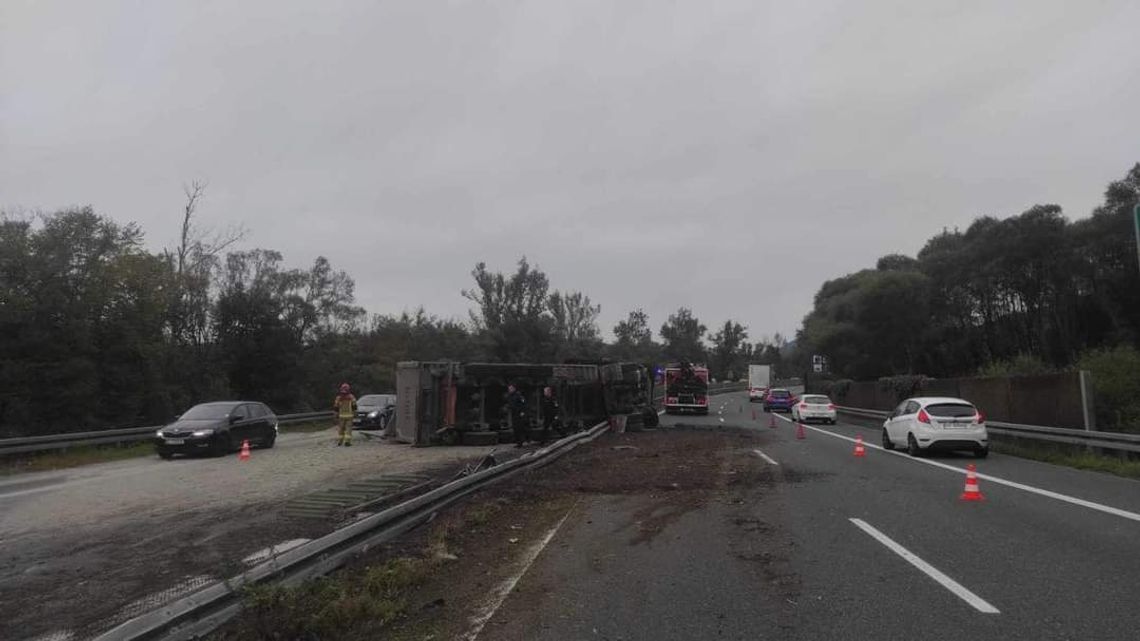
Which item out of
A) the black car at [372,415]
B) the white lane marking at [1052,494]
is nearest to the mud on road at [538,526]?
the white lane marking at [1052,494]

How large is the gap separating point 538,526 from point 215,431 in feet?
43.0

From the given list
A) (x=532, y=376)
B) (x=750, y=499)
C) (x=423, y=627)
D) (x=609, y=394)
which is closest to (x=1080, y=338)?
(x=609, y=394)

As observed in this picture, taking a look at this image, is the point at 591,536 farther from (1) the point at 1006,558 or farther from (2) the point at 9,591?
(2) the point at 9,591

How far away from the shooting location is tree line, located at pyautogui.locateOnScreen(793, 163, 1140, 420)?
4428 cm

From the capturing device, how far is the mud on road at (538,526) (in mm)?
5938

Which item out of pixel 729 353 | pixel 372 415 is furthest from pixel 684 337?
pixel 372 415

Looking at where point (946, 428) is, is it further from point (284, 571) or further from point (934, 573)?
point (284, 571)

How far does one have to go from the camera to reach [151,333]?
28.8 metres

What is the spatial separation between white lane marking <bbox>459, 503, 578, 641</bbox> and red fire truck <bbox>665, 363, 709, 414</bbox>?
35.0 metres

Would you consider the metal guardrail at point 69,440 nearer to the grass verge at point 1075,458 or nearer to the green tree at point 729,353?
the grass verge at point 1075,458

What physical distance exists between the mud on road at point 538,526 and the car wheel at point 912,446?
3.80 metres

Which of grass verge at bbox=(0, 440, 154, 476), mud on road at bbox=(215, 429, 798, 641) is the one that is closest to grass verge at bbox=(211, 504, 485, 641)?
mud on road at bbox=(215, 429, 798, 641)

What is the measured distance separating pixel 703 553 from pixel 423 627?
339cm

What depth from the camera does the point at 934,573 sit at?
6887 millimetres
